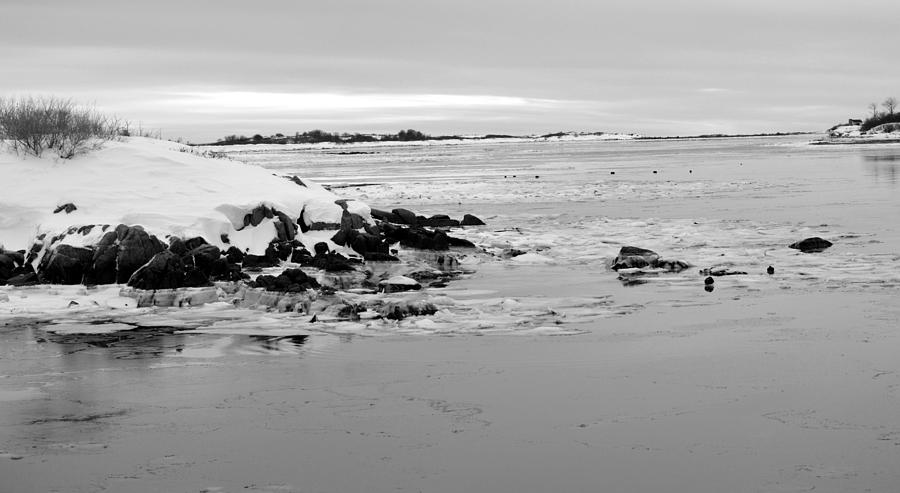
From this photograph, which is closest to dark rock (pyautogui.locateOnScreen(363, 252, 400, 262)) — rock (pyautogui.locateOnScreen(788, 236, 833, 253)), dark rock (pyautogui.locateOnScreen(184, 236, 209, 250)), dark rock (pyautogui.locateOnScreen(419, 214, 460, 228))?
dark rock (pyautogui.locateOnScreen(184, 236, 209, 250))

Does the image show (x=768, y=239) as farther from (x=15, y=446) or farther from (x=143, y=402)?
(x=15, y=446)

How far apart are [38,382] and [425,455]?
14.5 feet

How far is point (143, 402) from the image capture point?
8.44 metres

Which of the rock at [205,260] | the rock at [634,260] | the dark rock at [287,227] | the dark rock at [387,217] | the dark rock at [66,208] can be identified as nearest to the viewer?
the rock at [205,260]

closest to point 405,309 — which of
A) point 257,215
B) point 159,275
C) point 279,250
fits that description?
point 159,275

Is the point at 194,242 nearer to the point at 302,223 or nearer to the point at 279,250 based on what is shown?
the point at 279,250

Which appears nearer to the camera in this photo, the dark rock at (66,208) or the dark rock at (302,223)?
the dark rock at (66,208)

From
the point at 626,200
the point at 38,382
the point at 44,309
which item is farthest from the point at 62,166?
the point at 626,200

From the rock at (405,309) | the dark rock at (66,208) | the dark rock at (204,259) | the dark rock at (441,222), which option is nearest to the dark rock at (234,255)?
the dark rock at (204,259)

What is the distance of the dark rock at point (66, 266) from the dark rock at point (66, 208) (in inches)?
56.8

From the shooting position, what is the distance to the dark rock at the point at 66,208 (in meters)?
16.6

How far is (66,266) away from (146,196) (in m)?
2.82

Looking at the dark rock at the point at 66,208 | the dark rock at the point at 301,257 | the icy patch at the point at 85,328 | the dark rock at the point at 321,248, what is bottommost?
the icy patch at the point at 85,328

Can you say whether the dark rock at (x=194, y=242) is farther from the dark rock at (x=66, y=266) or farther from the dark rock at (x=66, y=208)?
the dark rock at (x=66, y=208)
